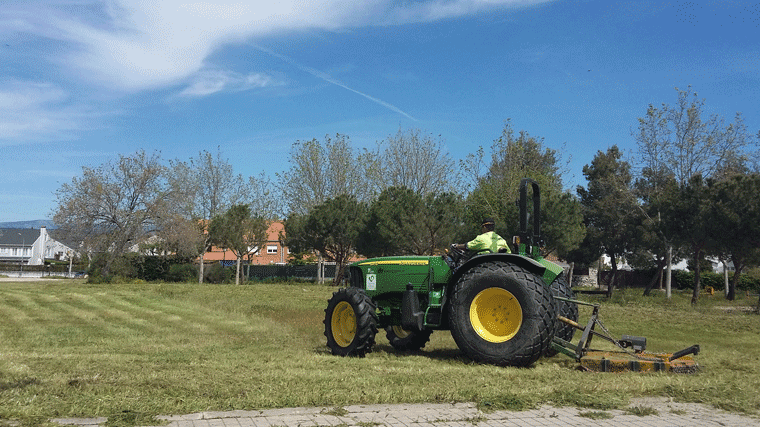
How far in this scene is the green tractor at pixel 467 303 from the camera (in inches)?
336

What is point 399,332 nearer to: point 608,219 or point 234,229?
point 234,229

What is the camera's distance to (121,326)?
14398mm

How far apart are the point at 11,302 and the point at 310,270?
105ft

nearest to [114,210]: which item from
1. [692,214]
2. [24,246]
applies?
[692,214]

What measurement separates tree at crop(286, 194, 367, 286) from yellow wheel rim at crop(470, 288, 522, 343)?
100 ft

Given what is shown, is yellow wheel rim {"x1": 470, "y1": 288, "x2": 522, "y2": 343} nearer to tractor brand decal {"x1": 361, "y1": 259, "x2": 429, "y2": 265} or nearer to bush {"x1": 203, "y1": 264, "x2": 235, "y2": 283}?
tractor brand decal {"x1": 361, "y1": 259, "x2": 429, "y2": 265}

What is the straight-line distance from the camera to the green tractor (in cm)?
853

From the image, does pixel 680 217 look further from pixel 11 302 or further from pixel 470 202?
pixel 11 302

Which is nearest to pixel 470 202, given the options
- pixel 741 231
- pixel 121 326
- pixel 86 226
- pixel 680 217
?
pixel 680 217

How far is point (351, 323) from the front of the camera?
10.3 meters

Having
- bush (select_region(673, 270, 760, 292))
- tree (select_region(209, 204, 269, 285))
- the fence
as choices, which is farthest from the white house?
bush (select_region(673, 270, 760, 292))

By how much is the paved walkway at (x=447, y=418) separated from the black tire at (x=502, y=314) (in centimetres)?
212

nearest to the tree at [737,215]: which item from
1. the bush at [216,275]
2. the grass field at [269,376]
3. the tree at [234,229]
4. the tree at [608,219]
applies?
the grass field at [269,376]

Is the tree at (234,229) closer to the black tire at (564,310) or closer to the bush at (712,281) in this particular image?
the bush at (712,281)
